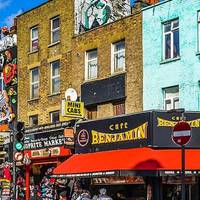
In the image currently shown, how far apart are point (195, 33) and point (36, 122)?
12291 millimetres

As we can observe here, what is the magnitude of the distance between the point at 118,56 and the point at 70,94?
295 centimetres

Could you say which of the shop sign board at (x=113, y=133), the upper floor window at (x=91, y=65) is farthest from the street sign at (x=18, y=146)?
the upper floor window at (x=91, y=65)

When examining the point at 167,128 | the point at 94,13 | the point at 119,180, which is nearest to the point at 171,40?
the point at 167,128

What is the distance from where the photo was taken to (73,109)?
92.2 ft

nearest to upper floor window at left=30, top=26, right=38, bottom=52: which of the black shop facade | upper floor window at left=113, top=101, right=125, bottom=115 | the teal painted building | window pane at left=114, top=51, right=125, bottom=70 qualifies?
window pane at left=114, top=51, right=125, bottom=70

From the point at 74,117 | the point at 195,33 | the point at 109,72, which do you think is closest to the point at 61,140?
the point at 74,117

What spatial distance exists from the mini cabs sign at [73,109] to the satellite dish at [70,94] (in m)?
0.50

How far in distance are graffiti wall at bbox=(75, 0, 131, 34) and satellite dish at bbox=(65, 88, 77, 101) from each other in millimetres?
3592

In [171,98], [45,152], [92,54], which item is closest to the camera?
[171,98]

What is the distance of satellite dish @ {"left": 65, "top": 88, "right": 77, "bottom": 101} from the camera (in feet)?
93.9

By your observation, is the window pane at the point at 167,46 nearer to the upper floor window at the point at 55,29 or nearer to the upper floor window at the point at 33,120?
the upper floor window at the point at 55,29

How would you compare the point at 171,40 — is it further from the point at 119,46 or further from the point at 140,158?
the point at 140,158

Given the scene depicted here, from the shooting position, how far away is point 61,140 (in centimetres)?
2905

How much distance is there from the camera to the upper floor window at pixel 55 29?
32.2 m
